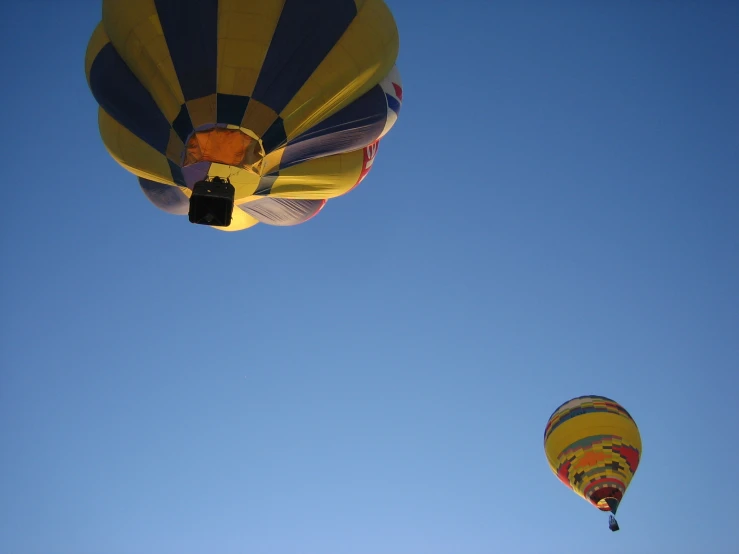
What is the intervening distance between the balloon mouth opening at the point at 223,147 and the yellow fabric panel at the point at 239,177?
0.07 meters

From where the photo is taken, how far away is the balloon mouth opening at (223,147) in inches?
303

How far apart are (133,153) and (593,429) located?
8.82 m

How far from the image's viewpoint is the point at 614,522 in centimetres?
1055

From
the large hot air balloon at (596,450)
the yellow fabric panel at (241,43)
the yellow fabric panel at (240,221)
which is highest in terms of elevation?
the yellow fabric panel at (241,43)

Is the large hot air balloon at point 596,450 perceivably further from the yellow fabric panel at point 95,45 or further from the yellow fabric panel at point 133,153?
the yellow fabric panel at point 95,45

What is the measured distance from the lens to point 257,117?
772 cm

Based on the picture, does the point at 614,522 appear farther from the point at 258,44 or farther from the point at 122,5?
the point at 122,5

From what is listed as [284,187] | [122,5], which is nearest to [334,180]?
[284,187]

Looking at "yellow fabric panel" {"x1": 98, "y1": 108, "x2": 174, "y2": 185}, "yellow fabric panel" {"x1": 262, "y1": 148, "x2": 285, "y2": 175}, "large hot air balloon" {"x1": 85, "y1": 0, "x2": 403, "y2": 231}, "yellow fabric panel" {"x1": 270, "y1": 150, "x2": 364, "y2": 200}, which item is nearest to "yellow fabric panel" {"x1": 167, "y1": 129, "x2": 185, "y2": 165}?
"large hot air balloon" {"x1": 85, "y1": 0, "x2": 403, "y2": 231}

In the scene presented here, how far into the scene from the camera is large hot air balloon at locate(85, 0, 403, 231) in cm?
765

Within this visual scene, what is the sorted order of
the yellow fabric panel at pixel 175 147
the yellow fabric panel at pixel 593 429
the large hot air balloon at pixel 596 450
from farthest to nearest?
the yellow fabric panel at pixel 593 429, the large hot air balloon at pixel 596 450, the yellow fabric panel at pixel 175 147

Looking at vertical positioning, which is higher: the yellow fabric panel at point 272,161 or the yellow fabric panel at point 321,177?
the yellow fabric panel at point 321,177

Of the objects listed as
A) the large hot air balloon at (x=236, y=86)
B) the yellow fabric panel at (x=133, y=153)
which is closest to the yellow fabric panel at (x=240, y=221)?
the large hot air balloon at (x=236, y=86)

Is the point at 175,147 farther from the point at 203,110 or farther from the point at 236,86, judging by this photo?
the point at 236,86
